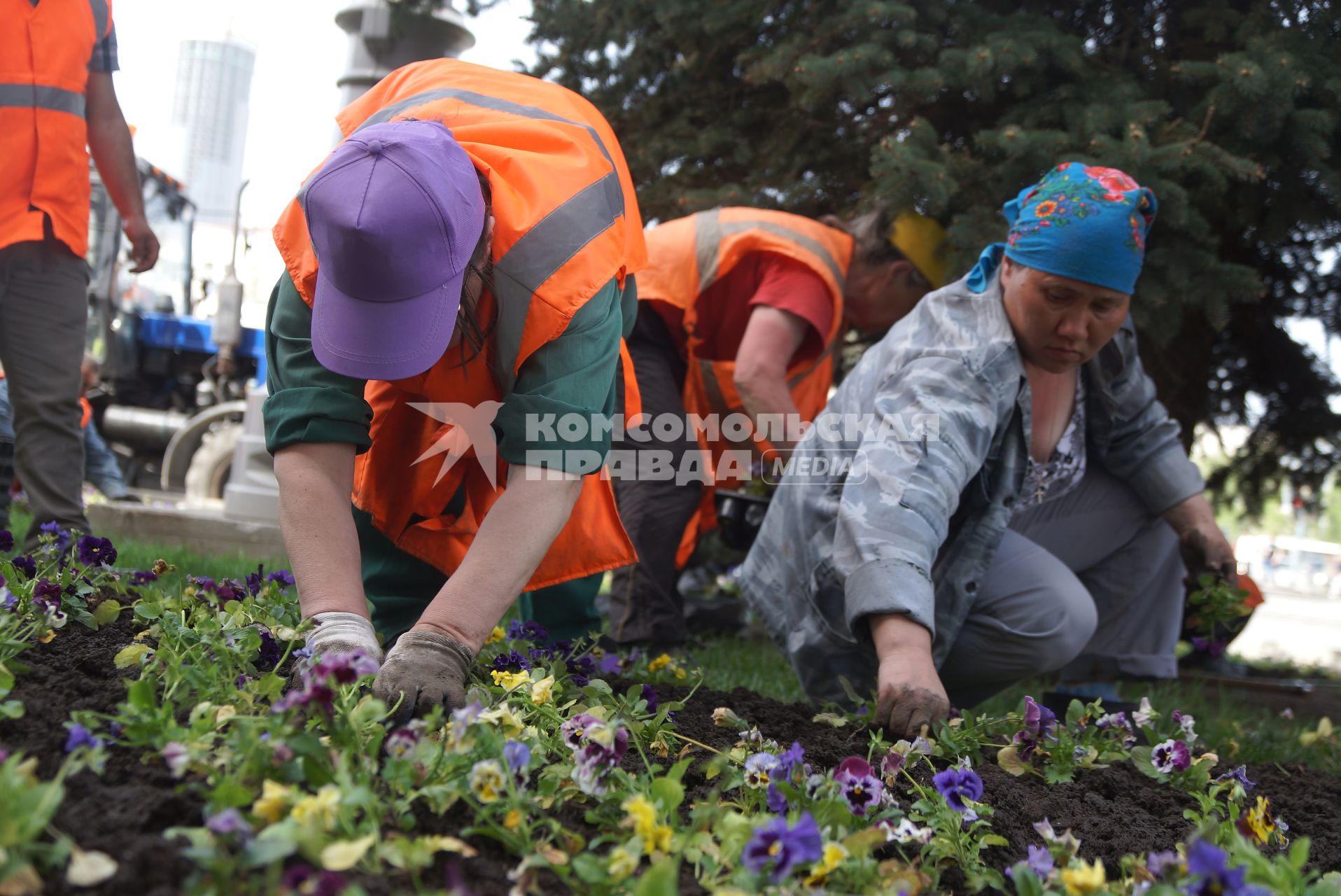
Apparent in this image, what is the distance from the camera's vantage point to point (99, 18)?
117 inches

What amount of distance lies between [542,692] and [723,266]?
1.97m

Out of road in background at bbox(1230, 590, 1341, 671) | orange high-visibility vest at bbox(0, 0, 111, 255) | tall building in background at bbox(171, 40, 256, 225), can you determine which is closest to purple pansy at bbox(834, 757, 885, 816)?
orange high-visibility vest at bbox(0, 0, 111, 255)

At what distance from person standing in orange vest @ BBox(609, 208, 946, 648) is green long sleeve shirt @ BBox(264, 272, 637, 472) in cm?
131

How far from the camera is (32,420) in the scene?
2.87m

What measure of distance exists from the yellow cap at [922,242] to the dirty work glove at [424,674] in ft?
7.50

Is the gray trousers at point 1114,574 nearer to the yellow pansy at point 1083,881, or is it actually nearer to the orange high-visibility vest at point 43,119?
the yellow pansy at point 1083,881

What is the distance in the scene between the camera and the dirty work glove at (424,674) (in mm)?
1477

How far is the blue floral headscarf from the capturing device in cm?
232

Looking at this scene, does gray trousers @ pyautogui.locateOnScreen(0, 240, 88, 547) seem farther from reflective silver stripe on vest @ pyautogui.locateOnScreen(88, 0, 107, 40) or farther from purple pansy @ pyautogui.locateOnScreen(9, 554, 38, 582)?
purple pansy @ pyautogui.locateOnScreen(9, 554, 38, 582)

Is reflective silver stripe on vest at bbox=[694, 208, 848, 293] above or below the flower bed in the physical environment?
above

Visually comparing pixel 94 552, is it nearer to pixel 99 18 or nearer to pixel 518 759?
pixel 518 759

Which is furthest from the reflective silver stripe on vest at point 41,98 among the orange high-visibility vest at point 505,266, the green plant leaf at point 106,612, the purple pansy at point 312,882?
the purple pansy at point 312,882

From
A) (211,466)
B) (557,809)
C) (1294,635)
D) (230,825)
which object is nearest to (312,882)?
(230,825)

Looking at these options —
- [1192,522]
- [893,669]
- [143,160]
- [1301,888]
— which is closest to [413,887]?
[1301,888]
